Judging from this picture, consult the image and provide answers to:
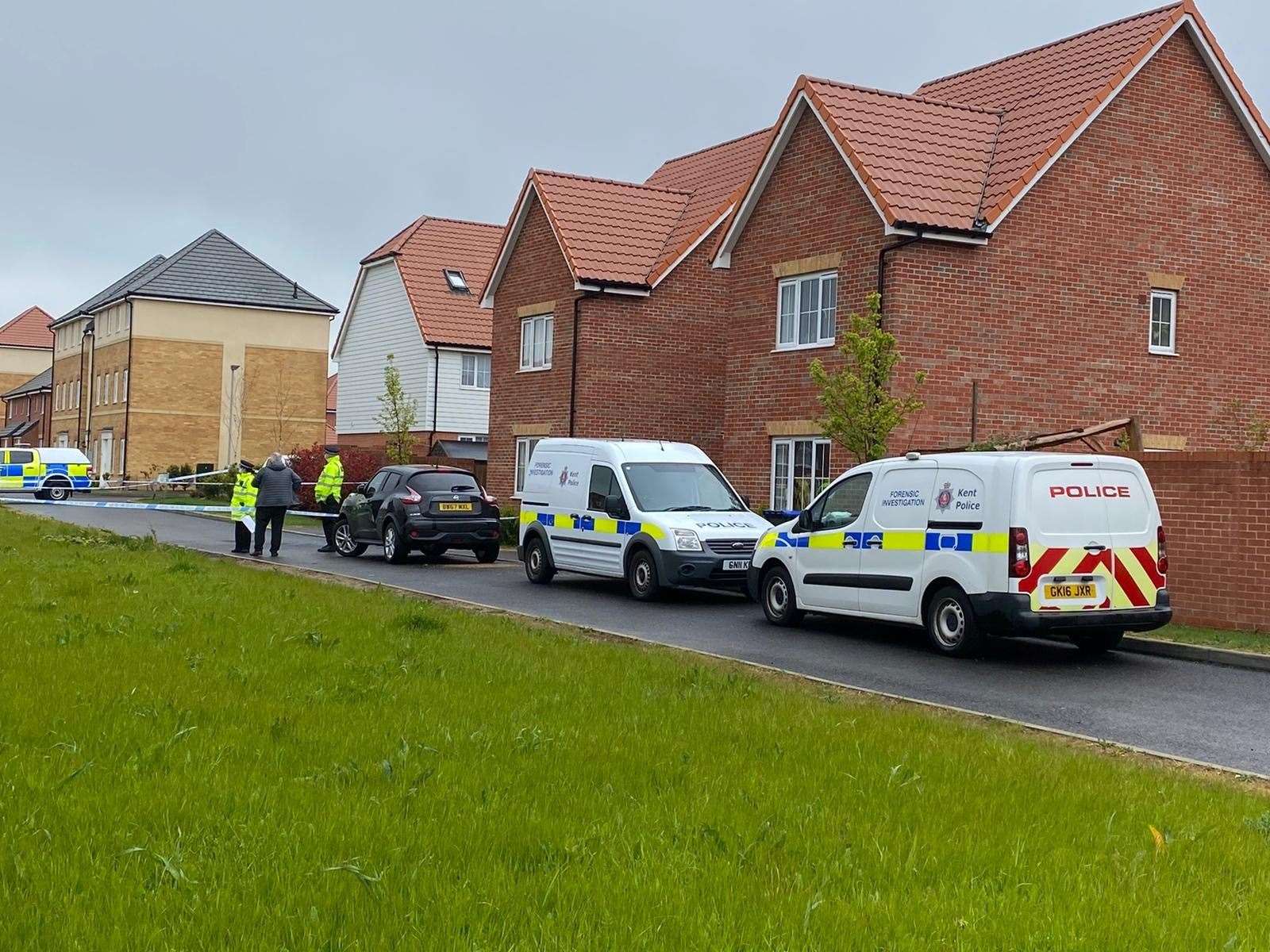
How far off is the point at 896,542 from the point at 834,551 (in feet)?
3.50

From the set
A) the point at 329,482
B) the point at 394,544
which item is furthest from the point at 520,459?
the point at 394,544

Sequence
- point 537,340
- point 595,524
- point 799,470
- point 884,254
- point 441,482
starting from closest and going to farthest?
point 595,524, point 884,254, point 441,482, point 799,470, point 537,340

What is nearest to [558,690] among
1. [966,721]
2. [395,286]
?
[966,721]

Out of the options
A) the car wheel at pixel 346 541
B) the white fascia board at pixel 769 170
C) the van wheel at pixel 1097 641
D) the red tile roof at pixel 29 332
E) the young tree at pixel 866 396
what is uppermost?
the red tile roof at pixel 29 332

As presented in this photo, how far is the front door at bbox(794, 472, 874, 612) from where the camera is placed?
575 inches

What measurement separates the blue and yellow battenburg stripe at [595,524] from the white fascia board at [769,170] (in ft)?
25.0

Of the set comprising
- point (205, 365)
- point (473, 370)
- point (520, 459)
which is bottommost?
point (520, 459)

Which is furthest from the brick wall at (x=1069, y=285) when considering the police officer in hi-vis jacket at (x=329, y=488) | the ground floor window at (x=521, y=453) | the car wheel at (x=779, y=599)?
the ground floor window at (x=521, y=453)

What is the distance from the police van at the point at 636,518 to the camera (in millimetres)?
17688

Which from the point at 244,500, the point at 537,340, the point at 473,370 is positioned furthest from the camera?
the point at 473,370

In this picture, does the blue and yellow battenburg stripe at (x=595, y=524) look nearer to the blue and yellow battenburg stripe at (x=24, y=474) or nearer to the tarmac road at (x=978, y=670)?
the tarmac road at (x=978, y=670)

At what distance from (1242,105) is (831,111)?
7266mm

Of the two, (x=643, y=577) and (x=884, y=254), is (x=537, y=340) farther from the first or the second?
(x=643, y=577)

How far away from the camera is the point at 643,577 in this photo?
18141mm
